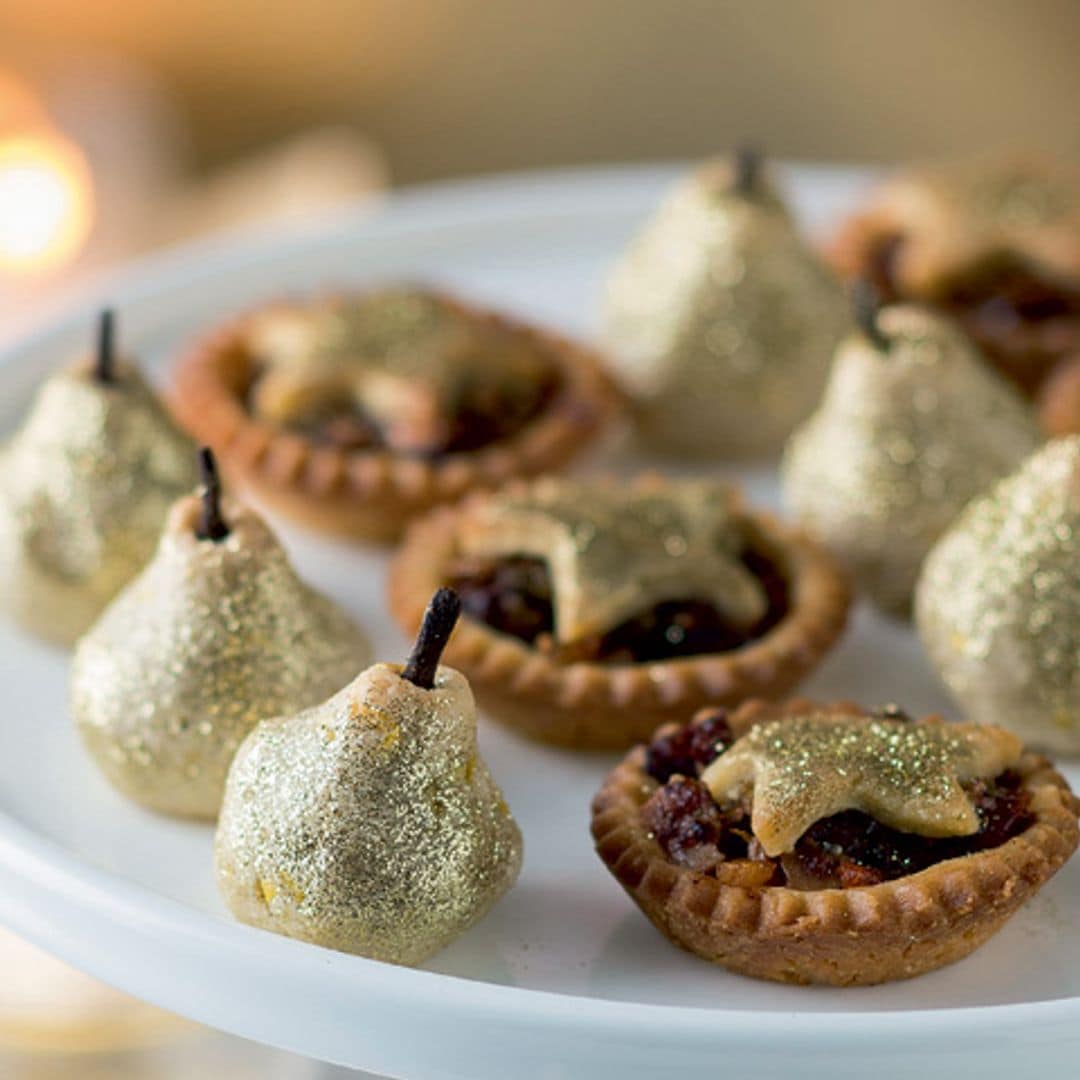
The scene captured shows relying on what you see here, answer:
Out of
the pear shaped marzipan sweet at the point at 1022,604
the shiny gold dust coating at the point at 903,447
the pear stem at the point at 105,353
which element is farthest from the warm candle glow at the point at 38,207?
the pear shaped marzipan sweet at the point at 1022,604

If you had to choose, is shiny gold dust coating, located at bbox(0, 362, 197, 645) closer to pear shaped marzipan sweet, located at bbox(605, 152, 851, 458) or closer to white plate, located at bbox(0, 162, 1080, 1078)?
white plate, located at bbox(0, 162, 1080, 1078)

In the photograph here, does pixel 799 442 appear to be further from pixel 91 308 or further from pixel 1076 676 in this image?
pixel 91 308

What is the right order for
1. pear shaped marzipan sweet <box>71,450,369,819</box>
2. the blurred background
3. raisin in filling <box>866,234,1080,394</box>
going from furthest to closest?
the blurred background < raisin in filling <box>866,234,1080,394</box> < pear shaped marzipan sweet <box>71,450,369,819</box>

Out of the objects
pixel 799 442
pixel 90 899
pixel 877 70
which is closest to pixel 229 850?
pixel 90 899

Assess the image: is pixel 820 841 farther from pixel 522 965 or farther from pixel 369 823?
pixel 369 823

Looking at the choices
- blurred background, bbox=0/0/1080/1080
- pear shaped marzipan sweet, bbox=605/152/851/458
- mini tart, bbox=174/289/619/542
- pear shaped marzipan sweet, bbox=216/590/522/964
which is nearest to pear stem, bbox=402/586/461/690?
pear shaped marzipan sweet, bbox=216/590/522/964

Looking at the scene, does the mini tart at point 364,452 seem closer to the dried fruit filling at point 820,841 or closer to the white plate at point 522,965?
the white plate at point 522,965
